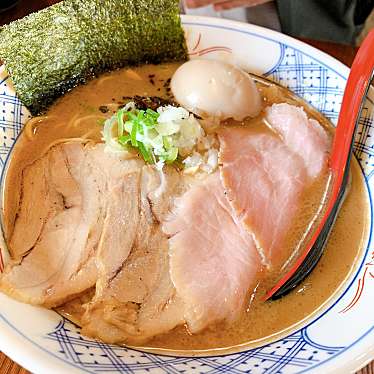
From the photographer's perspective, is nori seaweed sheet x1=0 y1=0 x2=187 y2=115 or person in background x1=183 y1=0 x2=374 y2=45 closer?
nori seaweed sheet x1=0 y1=0 x2=187 y2=115

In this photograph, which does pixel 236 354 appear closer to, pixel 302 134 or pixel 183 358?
pixel 183 358

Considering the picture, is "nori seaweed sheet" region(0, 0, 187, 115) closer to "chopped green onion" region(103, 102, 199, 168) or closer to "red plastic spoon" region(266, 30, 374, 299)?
"chopped green onion" region(103, 102, 199, 168)

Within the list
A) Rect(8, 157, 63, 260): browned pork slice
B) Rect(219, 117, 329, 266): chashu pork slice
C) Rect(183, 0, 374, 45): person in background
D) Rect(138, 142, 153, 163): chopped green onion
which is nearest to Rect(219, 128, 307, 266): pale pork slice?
Rect(219, 117, 329, 266): chashu pork slice

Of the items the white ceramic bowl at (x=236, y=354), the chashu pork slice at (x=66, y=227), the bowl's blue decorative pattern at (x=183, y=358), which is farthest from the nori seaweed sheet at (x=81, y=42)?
the bowl's blue decorative pattern at (x=183, y=358)

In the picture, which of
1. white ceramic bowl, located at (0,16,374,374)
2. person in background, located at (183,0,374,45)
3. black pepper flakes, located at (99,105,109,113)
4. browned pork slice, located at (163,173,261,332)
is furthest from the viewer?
person in background, located at (183,0,374,45)

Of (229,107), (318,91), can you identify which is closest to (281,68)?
(318,91)

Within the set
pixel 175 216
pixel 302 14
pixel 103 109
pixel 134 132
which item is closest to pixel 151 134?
pixel 134 132

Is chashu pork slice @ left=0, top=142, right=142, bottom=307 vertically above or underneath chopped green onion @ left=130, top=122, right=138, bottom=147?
underneath

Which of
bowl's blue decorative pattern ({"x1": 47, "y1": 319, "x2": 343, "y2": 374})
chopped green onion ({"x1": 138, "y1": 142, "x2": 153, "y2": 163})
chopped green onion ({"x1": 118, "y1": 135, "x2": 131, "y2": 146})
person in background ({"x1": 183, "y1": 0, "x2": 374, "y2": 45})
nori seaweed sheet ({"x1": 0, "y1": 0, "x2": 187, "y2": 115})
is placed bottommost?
bowl's blue decorative pattern ({"x1": 47, "y1": 319, "x2": 343, "y2": 374})
